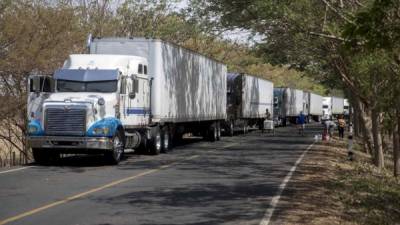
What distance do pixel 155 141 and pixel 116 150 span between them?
4.11 m

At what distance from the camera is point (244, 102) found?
45.2 metres

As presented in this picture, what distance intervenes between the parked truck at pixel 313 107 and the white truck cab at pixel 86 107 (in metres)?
59.5

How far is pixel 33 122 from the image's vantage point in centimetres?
1989

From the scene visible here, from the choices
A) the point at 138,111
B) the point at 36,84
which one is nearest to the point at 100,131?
the point at 36,84

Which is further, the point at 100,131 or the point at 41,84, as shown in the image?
the point at 41,84

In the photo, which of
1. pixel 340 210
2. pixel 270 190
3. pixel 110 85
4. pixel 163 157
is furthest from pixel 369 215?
pixel 163 157

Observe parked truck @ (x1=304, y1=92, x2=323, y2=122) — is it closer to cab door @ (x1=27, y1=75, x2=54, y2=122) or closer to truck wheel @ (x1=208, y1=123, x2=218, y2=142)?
truck wheel @ (x1=208, y1=123, x2=218, y2=142)

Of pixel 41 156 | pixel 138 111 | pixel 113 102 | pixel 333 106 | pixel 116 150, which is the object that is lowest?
pixel 41 156

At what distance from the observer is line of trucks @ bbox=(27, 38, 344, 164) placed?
19.7 metres

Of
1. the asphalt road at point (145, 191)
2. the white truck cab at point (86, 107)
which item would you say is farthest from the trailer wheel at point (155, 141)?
the white truck cab at point (86, 107)

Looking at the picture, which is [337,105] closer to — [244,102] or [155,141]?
[244,102]

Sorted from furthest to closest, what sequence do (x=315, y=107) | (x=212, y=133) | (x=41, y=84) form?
(x=315, y=107) → (x=212, y=133) → (x=41, y=84)

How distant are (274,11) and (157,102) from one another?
860cm

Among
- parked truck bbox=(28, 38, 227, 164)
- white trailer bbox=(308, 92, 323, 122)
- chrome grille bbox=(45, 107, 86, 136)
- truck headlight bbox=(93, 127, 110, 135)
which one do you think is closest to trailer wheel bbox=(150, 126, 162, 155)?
parked truck bbox=(28, 38, 227, 164)
